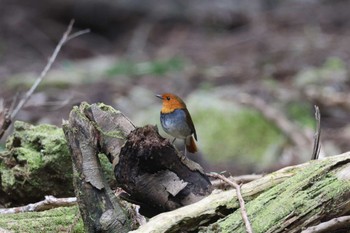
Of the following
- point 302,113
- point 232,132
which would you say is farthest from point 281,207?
point 302,113

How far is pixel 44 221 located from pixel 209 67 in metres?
8.73

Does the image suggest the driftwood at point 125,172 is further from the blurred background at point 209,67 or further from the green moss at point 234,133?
the green moss at point 234,133

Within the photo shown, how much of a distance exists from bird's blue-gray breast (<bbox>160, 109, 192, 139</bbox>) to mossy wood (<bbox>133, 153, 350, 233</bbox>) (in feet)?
3.05

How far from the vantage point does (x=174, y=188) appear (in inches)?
114

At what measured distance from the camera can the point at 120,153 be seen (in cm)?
289

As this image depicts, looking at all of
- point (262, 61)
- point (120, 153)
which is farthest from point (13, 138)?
point (262, 61)

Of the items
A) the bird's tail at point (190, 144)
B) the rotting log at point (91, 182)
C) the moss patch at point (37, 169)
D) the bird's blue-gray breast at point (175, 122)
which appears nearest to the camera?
the rotting log at point (91, 182)

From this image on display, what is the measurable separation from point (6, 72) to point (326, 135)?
602 centimetres

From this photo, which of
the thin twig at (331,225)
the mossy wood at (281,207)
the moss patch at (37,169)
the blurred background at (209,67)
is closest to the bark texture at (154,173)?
the mossy wood at (281,207)

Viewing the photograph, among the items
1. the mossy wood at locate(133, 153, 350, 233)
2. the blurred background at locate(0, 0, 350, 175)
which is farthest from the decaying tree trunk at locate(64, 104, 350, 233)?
the blurred background at locate(0, 0, 350, 175)

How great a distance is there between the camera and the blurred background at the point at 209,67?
781cm

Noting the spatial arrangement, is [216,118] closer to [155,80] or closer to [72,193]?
[155,80]

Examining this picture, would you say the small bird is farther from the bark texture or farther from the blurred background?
the blurred background

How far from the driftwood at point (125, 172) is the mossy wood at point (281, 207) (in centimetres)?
16
